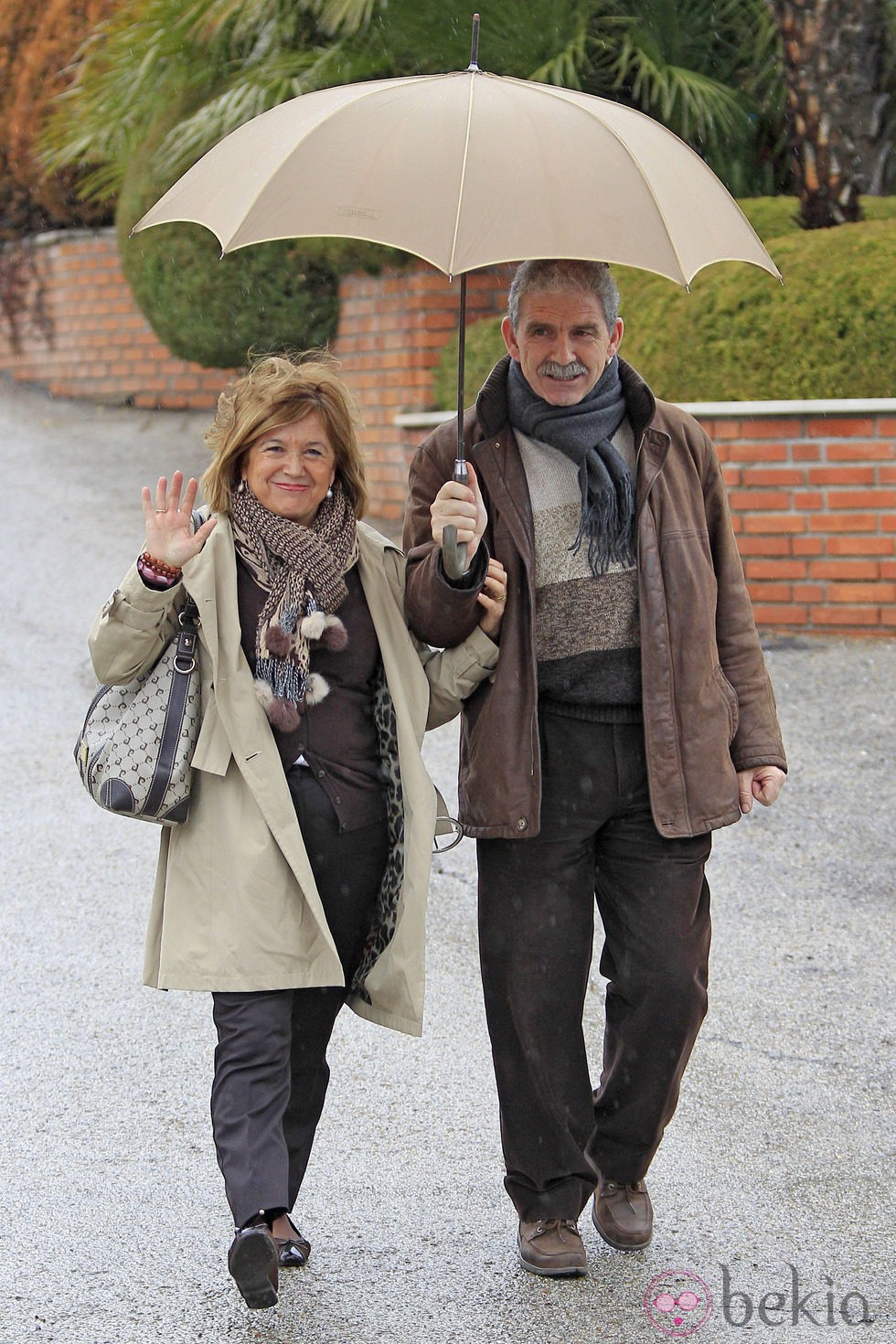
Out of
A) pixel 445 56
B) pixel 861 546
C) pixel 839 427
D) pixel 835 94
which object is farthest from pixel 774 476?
pixel 445 56

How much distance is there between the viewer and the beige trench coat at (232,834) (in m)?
3.09

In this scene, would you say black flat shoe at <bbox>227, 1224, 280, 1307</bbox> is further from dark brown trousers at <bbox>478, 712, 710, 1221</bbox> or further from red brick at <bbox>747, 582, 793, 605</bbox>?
red brick at <bbox>747, 582, 793, 605</bbox>

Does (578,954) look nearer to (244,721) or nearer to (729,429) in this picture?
(244,721)

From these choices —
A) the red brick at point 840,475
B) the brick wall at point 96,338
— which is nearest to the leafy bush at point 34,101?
the brick wall at point 96,338

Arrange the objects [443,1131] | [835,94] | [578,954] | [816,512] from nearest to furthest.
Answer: [578,954], [443,1131], [816,512], [835,94]

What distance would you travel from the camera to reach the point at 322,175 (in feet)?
10.2

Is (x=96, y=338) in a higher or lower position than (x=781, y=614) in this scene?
higher

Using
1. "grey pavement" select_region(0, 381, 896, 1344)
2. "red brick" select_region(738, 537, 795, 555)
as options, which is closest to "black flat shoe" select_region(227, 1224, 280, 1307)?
"grey pavement" select_region(0, 381, 896, 1344)

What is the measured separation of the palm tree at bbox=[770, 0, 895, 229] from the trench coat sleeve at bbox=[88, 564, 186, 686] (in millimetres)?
6554

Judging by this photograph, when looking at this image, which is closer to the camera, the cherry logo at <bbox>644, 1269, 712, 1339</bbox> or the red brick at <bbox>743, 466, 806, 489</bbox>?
the cherry logo at <bbox>644, 1269, 712, 1339</bbox>

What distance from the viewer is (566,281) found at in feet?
10.6

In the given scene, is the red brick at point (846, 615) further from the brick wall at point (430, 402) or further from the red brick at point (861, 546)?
the red brick at point (861, 546)

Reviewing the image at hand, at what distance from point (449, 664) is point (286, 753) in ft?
1.27

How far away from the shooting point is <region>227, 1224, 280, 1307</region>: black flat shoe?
2.80 meters
